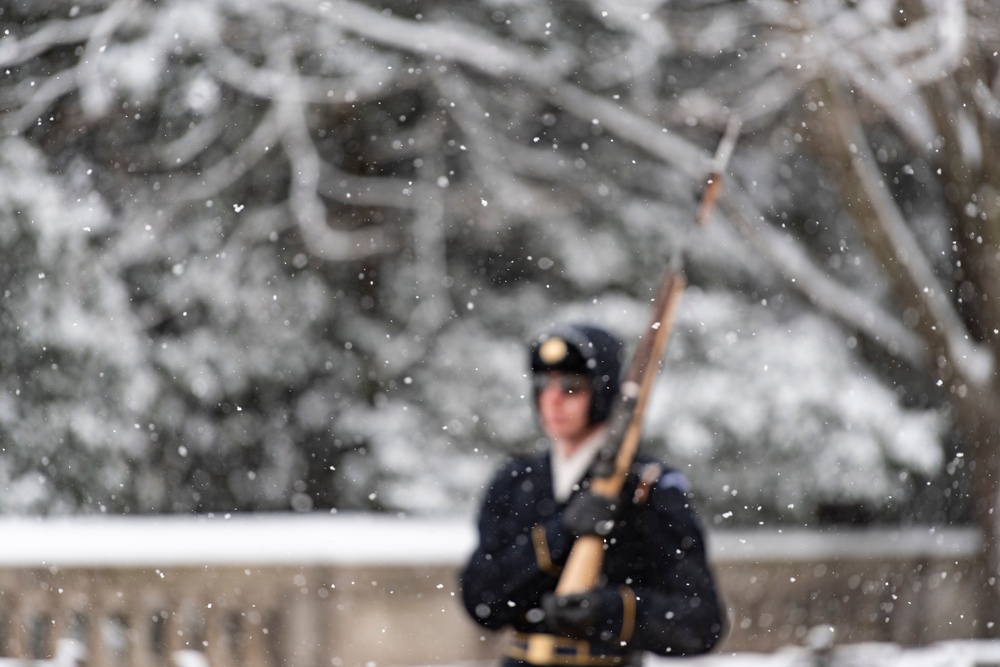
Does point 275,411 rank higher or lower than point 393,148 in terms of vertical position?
lower

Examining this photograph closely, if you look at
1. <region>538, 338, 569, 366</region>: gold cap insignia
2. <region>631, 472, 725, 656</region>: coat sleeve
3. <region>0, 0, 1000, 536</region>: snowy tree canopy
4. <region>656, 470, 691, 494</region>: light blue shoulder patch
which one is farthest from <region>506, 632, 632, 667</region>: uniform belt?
<region>0, 0, 1000, 536</region>: snowy tree canopy

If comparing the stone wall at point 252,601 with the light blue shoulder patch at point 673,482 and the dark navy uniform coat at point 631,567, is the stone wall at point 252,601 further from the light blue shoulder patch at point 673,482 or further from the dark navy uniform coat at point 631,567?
the light blue shoulder patch at point 673,482

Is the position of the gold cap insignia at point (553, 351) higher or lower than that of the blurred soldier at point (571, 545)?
higher

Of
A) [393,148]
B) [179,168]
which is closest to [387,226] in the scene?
[393,148]

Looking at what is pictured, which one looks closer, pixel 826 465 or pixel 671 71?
pixel 671 71

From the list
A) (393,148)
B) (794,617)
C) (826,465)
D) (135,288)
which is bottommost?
(826,465)

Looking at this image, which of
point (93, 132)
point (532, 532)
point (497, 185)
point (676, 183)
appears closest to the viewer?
point (532, 532)

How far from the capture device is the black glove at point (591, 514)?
3.08 metres

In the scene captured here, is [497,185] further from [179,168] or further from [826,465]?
[826,465]

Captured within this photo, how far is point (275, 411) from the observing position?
1545 centimetres

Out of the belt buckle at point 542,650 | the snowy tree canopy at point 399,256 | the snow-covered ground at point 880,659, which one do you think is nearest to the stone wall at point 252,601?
the snow-covered ground at point 880,659

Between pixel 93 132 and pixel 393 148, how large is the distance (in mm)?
2920

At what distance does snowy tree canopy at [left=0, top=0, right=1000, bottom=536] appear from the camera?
1138 centimetres

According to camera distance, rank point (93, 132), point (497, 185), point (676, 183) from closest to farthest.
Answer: point (497, 185)
point (93, 132)
point (676, 183)
